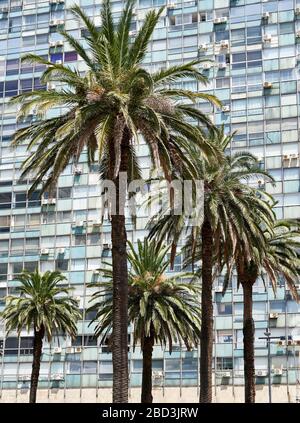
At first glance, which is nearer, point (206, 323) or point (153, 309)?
point (206, 323)

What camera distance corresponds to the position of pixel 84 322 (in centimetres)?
6800

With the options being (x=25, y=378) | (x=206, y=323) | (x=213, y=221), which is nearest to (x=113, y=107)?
(x=213, y=221)

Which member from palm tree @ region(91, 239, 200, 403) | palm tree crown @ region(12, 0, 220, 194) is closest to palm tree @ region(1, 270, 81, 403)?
palm tree @ region(91, 239, 200, 403)

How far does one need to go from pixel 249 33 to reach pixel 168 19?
7.95m

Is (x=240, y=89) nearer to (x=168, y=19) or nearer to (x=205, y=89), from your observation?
(x=205, y=89)

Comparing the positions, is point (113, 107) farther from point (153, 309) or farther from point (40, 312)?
point (40, 312)

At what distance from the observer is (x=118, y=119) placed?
27.3 m

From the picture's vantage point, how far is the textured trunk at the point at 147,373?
46250 mm

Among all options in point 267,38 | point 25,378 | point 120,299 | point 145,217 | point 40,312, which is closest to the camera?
point 120,299

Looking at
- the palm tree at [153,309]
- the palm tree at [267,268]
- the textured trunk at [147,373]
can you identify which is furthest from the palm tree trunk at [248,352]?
the textured trunk at [147,373]

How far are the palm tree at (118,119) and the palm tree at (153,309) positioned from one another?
17566 mm

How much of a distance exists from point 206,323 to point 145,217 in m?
35.1

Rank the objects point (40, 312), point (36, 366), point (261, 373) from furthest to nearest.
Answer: point (261, 373) → point (40, 312) → point (36, 366)
